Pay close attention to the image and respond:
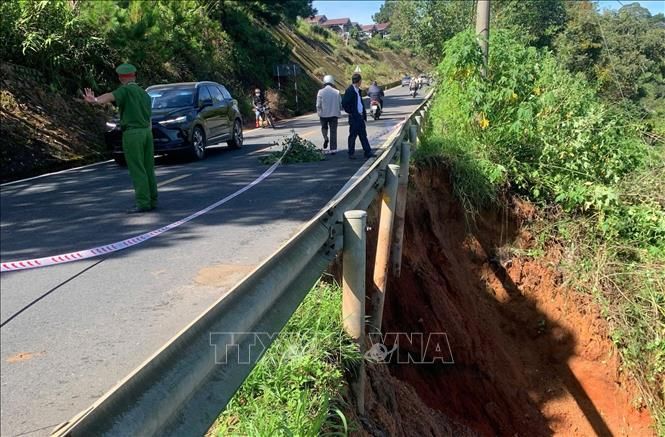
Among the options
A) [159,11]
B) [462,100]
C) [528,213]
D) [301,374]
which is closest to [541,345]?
[528,213]

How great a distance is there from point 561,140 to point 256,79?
23.7 meters

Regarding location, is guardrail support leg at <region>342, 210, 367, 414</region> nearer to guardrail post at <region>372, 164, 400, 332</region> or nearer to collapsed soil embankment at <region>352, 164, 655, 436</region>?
guardrail post at <region>372, 164, 400, 332</region>

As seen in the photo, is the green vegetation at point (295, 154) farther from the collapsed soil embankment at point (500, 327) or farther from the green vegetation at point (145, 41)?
the green vegetation at point (145, 41)

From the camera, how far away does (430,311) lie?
24.5 ft

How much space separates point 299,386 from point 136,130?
5.89 m

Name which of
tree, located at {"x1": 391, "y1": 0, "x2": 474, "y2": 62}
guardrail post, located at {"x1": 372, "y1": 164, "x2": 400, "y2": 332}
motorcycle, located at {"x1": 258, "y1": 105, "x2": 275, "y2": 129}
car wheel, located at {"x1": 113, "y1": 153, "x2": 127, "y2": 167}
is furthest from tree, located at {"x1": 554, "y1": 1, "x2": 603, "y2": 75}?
guardrail post, located at {"x1": 372, "y1": 164, "x2": 400, "y2": 332}

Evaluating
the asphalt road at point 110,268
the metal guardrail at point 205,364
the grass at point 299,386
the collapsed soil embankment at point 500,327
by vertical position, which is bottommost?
the collapsed soil embankment at point 500,327

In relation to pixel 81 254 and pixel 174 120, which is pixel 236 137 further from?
pixel 81 254

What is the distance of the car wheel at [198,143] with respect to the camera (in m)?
13.3

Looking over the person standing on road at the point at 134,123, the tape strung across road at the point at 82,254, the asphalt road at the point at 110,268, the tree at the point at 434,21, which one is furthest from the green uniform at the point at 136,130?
the tree at the point at 434,21

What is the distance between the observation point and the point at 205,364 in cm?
163

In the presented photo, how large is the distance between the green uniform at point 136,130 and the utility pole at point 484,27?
6.86 meters

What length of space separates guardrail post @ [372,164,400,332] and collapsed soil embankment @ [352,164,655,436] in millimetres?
1348

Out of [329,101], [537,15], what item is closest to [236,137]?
[329,101]
